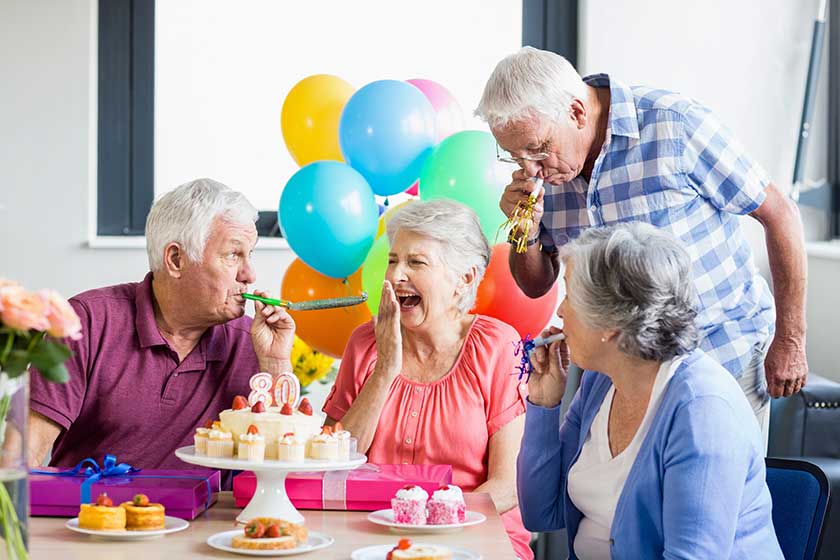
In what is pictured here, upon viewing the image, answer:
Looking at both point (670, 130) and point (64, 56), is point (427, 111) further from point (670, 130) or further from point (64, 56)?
point (64, 56)

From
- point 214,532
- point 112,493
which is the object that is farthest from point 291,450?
point 112,493

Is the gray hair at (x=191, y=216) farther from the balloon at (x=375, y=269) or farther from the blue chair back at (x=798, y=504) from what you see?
the blue chair back at (x=798, y=504)

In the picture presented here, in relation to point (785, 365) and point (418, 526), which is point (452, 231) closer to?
point (785, 365)

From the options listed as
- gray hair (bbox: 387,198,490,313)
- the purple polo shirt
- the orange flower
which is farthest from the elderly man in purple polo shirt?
the orange flower

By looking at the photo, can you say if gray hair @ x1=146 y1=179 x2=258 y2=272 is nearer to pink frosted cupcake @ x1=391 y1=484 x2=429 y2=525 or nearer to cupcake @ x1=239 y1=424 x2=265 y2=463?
cupcake @ x1=239 y1=424 x2=265 y2=463

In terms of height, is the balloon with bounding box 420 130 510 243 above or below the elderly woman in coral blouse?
above

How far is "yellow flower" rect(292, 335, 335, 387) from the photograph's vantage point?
11.6 ft

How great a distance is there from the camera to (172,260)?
2.42 m

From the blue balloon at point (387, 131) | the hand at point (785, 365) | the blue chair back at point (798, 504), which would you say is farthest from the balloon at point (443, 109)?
the blue chair back at point (798, 504)

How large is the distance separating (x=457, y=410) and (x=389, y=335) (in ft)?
0.75

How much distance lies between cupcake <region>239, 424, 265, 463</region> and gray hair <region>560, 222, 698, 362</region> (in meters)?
0.60

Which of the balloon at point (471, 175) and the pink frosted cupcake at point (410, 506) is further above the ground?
the balloon at point (471, 175)

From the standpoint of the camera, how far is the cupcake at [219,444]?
1.79m

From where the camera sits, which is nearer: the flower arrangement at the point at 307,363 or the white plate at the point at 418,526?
the white plate at the point at 418,526
